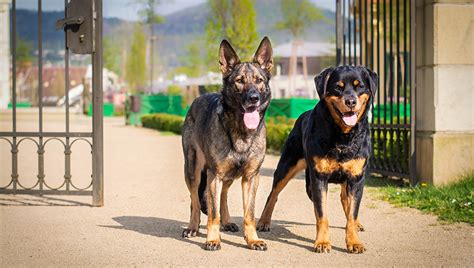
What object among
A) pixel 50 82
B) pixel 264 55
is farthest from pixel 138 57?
pixel 264 55

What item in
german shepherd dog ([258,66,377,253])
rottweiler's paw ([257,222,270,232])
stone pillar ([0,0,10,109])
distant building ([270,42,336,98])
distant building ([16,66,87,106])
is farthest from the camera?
distant building ([16,66,87,106])

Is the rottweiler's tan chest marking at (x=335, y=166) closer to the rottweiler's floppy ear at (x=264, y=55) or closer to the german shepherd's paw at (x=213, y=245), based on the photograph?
the rottweiler's floppy ear at (x=264, y=55)

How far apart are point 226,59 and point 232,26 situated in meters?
28.1

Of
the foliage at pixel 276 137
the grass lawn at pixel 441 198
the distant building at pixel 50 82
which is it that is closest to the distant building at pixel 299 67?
the distant building at pixel 50 82

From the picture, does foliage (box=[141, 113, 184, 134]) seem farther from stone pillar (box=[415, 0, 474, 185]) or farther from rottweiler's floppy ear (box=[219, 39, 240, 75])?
rottweiler's floppy ear (box=[219, 39, 240, 75])

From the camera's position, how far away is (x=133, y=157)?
16781 mm

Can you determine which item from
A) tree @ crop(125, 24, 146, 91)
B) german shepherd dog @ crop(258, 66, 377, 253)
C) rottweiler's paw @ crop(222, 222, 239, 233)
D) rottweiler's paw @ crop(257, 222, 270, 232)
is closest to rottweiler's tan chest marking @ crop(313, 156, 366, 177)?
german shepherd dog @ crop(258, 66, 377, 253)

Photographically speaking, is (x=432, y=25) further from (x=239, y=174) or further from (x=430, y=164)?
(x=239, y=174)

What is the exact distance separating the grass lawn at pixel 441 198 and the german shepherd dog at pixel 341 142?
2.03m

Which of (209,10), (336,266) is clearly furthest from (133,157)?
(209,10)

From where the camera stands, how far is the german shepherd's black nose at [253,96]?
6133mm

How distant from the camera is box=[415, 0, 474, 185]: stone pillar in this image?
33.4ft

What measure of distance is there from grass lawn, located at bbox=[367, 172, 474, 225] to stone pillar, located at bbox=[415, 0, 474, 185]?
355 millimetres

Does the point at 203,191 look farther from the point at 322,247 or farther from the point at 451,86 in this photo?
the point at 451,86
